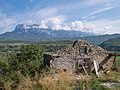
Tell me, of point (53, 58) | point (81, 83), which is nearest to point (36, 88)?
point (81, 83)

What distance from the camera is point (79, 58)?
26812 millimetres

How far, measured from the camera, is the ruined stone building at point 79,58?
25.9 metres

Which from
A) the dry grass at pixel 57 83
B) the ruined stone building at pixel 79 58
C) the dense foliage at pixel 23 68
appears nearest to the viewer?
the dry grass at pixel 57 83

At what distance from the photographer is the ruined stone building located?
25.9 metres

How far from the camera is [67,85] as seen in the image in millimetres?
11102

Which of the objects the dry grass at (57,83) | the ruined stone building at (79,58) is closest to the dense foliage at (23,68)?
the dry grass at (57,83)

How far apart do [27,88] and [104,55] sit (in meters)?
17.3

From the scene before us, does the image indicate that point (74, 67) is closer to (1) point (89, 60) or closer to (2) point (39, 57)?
(1) point (89, 60)

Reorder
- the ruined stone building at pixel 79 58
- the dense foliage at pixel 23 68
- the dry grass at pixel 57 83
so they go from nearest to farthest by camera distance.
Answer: the dry grass at pixel 57 83 < the dense foliage at pixel 23 68 < the ruined stone building at pixel 79 58

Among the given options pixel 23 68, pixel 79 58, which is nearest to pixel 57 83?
pixel 23 68

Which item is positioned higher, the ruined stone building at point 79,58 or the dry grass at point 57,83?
the dry grass at point 57,83

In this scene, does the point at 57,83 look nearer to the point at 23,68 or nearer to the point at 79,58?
the point at 23,68

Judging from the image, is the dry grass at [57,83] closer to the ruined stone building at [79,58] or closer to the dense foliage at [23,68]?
the dense foliage at [23,68]

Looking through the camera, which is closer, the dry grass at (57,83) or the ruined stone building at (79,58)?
the dry grass at (57,83)
